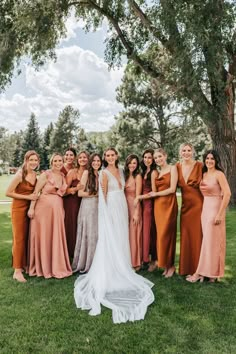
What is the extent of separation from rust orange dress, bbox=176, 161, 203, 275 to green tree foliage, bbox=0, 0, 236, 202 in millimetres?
4744

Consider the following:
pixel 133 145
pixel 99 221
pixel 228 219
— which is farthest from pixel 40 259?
pixel 133 145

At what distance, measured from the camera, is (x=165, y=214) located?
6086mm

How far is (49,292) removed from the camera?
5359 mm

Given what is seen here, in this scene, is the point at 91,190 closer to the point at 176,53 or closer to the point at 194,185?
the point at 194,185

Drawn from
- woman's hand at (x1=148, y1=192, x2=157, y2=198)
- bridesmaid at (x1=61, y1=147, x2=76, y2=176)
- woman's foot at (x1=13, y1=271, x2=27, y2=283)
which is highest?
bridesmaid at (x1=61, y1=147, x2=76, y2=176)

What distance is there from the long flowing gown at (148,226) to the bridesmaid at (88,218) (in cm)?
84

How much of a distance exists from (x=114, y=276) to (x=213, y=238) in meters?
1.63

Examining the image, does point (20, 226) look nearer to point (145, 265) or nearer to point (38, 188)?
point (38, 188)

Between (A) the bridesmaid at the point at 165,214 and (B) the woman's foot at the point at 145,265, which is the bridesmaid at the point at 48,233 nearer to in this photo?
(B) the woman's foot at the point at 145,265

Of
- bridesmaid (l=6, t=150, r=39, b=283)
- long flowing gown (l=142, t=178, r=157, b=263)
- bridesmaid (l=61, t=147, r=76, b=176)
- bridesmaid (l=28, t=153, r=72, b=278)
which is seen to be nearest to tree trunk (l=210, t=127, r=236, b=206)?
bridesmaid (l=61, t=147, r=76, b=176)

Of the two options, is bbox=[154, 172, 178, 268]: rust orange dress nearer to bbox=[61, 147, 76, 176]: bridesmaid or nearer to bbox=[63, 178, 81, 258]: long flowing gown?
bbox=[63, 178, 81, 258]: long flowing gown

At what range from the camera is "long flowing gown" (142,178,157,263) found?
634 centimetres

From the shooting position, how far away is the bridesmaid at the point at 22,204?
5.98 meters

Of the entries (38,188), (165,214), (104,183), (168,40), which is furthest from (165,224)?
(168,40)
